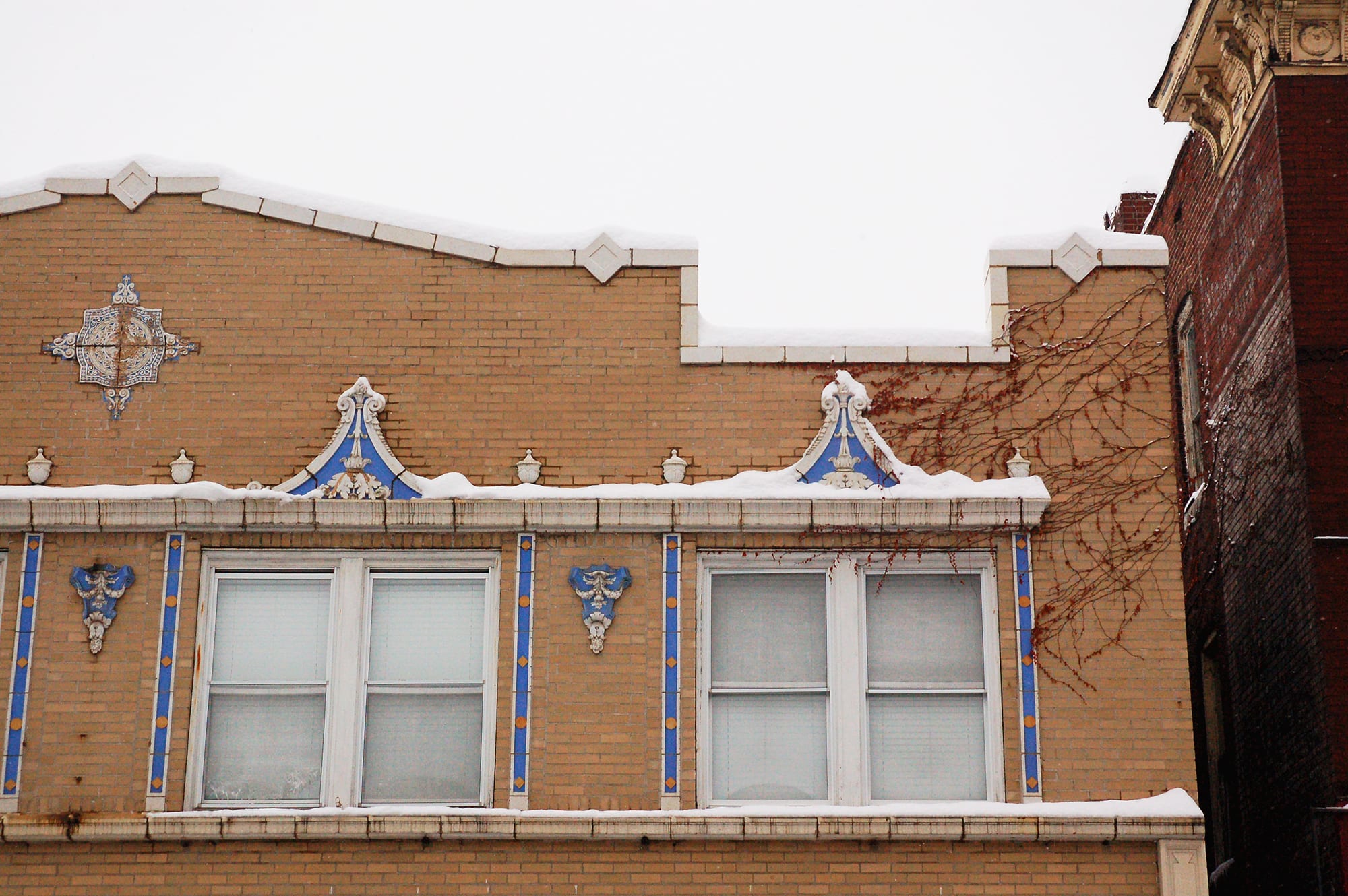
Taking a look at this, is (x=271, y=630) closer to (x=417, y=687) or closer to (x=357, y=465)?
(x=417, y=687)

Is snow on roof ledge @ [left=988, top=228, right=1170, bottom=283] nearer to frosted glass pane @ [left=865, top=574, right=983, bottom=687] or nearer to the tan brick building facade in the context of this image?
the tan brick building facade

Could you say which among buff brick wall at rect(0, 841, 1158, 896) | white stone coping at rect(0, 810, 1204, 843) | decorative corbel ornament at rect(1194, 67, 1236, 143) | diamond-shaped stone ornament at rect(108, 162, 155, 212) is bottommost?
buff brick wall at rect(0, 841, 1158, 896)

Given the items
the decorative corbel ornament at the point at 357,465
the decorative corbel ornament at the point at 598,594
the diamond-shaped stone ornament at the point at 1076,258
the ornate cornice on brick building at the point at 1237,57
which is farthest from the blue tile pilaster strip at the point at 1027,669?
the ornate cornice on brick building at the point at 1237,57

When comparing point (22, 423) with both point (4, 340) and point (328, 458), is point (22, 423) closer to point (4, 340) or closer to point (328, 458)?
point (4, 340)

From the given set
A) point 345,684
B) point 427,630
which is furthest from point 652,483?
point 345,684

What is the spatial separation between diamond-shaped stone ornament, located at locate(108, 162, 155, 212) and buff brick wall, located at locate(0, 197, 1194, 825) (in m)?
0.08

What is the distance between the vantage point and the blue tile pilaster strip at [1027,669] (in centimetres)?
1162

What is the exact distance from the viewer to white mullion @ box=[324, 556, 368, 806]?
11734 millimetres

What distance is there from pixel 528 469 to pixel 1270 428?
5433 millimetres

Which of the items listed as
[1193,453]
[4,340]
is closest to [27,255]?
[4,340]

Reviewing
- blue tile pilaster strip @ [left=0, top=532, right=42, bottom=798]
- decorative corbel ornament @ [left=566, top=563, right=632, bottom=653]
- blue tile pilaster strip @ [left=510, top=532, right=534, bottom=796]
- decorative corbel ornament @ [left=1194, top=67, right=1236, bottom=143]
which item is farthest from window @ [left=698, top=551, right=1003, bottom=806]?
decorative corbel ornament @ [left=1194, top=67, right=1236, bottom=143]

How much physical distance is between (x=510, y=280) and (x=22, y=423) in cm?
344

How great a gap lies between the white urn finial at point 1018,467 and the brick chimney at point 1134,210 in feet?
26.6

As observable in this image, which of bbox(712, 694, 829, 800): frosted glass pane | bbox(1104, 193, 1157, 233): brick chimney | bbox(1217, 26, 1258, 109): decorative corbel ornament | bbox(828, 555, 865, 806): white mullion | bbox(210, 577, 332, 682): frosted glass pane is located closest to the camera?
bbox(828, 555, 865, 806): white mullion
